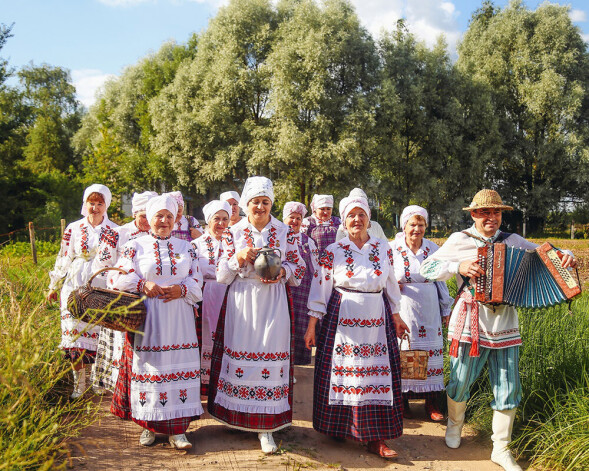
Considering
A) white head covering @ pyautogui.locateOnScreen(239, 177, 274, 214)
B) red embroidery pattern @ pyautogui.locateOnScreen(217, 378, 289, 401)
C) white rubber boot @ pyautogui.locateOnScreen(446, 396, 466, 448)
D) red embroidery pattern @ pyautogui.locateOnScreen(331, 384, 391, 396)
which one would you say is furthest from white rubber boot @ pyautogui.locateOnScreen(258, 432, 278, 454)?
white head covering @ pyautogui.locateOnScreen(239, 177, 274, 214)

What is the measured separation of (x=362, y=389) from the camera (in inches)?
150

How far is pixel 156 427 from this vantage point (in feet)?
12.4

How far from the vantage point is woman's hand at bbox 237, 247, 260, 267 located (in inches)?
149

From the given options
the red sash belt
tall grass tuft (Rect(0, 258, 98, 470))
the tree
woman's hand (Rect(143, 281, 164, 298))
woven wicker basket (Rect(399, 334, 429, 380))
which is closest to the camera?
tall grass tuft (Rect(0, 258, 98, 470))

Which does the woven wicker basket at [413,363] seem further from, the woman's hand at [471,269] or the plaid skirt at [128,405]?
the plaid skirt at [128,405]

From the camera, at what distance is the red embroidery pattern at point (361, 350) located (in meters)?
3.86

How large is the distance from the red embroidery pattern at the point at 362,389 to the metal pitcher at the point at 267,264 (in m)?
1.02

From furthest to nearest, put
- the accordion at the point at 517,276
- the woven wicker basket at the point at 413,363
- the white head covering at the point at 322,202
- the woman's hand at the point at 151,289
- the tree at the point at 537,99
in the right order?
the tree at the point at 537,99, the white head covering at the point at 322,202, the woven wicker basket at the point at 413,363, the woman's hand at the point at 151,289, the accordion at the point at 517,276

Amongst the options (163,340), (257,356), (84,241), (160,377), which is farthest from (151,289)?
(84,241)

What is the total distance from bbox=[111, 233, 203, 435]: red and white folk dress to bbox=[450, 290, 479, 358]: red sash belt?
2065 millimetres

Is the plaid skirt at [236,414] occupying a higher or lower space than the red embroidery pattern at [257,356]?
lower

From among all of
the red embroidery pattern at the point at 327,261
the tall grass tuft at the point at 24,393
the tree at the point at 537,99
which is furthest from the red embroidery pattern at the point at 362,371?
the tree at the point at 537,99

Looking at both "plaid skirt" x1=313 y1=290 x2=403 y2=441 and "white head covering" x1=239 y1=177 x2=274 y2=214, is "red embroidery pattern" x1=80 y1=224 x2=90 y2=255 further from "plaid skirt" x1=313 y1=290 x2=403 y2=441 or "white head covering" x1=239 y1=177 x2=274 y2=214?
"plaid skirt" x1=313 y1=290 x2=403 y2=441

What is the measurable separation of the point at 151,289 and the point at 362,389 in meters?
1.78
